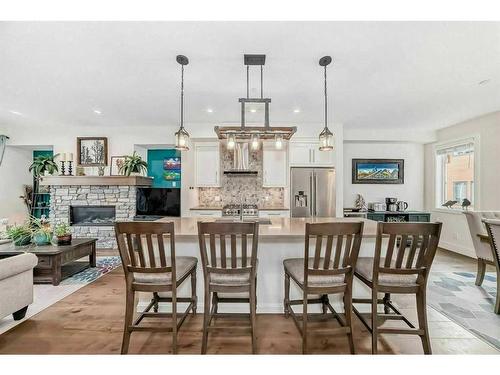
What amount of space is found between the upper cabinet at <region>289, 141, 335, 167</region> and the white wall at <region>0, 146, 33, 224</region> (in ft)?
20.8

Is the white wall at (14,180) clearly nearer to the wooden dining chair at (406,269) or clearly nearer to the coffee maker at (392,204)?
the wooden dining chair at (406,269)

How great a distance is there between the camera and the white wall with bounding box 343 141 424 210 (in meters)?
6.32

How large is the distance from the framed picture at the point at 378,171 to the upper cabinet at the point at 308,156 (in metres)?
1.41

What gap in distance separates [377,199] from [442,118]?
2.18 metres

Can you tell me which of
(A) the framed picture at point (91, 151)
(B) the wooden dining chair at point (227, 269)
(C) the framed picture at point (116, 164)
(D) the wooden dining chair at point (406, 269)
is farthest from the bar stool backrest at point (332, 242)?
(A) the framed picture at point (91, 151)

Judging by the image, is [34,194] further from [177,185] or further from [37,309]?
[37,309]

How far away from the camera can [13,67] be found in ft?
9.78

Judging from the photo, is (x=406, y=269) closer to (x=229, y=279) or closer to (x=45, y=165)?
(x=229, y=279)

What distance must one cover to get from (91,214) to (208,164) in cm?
295

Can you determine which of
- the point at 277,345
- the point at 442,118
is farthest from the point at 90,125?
the point at 442,118

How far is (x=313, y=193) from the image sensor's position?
5180mm

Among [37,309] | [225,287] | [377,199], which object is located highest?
[377,199]

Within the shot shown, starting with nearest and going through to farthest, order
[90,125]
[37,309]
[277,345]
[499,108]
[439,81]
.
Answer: [277,345] < [37,309] < [439,81] < [499,108] < [90,125]

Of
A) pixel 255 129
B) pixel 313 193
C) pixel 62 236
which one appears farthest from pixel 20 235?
pixel 313 193
